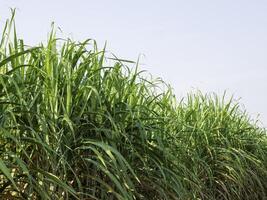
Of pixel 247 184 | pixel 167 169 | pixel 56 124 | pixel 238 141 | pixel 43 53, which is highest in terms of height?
pixel 43 53

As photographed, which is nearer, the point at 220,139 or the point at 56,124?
the point at 56,124

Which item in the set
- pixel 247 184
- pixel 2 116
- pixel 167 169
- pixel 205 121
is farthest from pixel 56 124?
pixel 247 184

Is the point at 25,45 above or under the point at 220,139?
above

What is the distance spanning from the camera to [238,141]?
423cm

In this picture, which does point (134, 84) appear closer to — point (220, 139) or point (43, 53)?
point (43, 53)

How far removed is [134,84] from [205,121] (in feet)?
4.80

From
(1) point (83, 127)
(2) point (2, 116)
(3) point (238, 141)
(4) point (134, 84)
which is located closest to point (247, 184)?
(3) point (238, 141)

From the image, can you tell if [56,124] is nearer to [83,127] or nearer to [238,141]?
[83,127]

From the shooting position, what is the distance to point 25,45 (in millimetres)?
2176

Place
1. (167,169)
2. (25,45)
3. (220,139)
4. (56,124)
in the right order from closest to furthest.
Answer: (56,124) → (25,45) → (167,169) → (220,139)

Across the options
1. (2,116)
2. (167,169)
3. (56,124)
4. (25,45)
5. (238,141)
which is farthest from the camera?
(238,141)

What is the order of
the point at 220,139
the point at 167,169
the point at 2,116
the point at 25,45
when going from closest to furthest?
the point at 2,116 → the point at 25,45 → the point at 167,169 → the point at 220,139

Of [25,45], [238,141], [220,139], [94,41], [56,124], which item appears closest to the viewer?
[56,124]

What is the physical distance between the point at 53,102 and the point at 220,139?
2.13m
